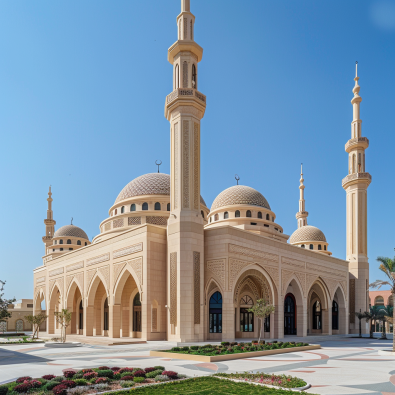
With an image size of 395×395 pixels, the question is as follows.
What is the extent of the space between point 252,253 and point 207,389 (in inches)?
597

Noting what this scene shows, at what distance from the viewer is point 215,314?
74.8ft


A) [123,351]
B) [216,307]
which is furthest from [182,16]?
[123,351]

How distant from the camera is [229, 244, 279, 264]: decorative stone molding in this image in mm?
→ 22438

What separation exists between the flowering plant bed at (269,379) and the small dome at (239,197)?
21204mm

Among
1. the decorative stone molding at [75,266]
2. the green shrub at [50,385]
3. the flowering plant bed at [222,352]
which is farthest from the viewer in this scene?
the decorative stone molding at [75,266]

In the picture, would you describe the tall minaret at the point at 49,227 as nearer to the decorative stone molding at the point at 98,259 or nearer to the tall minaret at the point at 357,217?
the decorative stone molding at the point at 98,259

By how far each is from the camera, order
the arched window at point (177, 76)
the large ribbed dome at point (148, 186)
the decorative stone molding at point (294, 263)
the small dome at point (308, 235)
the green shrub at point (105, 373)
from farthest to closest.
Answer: the small dome at point (308, 235), the large ribbed dome at point (148, 186), the decorative stone molding at point (294, 263), the arched window at point (177, 76), the green shrub at point (105, 373)

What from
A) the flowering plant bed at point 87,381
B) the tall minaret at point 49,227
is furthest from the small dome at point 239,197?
the tall minaret at point 49,227

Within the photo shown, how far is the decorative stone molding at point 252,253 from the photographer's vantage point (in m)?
22.4

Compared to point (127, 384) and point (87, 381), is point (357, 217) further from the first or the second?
point (87, 381)

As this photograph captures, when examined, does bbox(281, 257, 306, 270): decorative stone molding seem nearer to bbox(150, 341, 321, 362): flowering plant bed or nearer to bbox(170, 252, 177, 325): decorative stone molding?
bbox(170, 252, 177, 325): decorative stone molding

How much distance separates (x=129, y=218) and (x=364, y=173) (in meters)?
18.8

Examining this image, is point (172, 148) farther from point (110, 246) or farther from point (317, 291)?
point (317, 291)

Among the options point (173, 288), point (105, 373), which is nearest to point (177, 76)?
point (173, 288)
